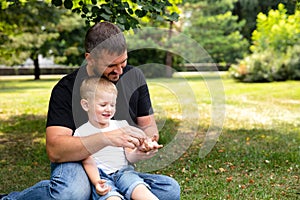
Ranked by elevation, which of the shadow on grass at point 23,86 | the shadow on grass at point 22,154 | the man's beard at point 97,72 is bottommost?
the shadow on grass at point 23,86

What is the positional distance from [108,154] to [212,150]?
357 centimetres

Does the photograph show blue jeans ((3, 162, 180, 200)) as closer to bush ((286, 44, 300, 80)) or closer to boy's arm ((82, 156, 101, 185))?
boy's arm ((82, 156, 101, 185))

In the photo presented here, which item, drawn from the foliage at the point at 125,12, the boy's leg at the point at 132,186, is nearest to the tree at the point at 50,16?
the foliage at the point at 125,12

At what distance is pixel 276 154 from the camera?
232 inches

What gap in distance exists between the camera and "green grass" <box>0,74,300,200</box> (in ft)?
14.1

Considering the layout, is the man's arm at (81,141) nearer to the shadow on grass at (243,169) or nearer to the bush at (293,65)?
the shadow on grass at (243,169)

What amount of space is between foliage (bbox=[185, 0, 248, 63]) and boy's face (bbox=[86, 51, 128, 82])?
924 inches

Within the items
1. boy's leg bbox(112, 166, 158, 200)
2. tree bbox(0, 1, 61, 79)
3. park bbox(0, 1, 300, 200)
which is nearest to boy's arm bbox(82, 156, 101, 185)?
boy's leg bbox(112, 166, 158, 200)

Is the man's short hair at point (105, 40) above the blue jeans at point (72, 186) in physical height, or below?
above

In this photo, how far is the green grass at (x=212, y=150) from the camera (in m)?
4.29

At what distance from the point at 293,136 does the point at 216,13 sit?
849 inches

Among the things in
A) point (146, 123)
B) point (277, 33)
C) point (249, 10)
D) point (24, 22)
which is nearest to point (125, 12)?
point (146, 123)

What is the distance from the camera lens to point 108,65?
9.42ft

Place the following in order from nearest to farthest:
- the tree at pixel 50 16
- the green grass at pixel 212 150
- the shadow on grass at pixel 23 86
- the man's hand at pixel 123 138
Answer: the man's hand at pixel 123 138, the green grass at pixel 212 150, the tree at pixel 50 16, the shadow on grass at pixel 23 86
